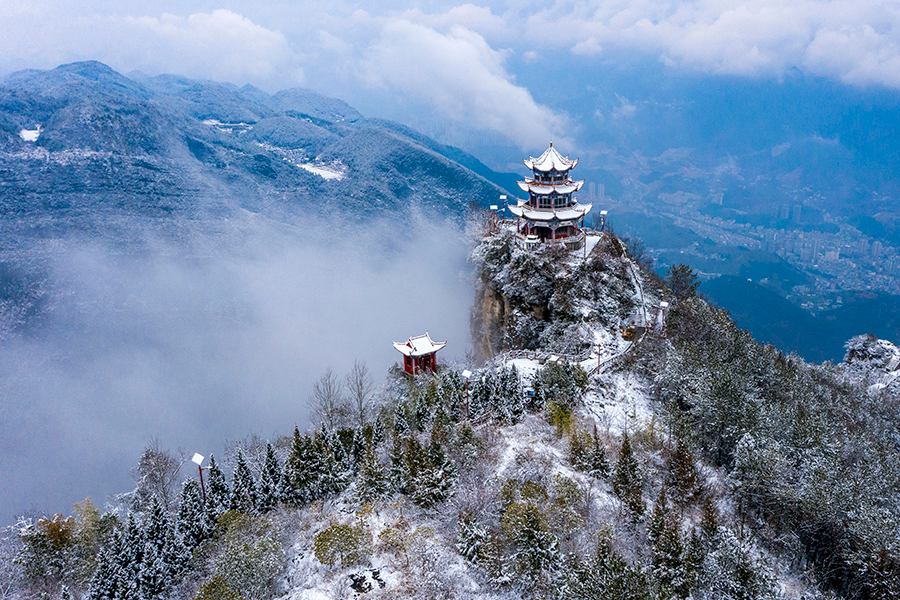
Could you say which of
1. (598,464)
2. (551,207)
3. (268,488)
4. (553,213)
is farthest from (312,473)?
(551,207)

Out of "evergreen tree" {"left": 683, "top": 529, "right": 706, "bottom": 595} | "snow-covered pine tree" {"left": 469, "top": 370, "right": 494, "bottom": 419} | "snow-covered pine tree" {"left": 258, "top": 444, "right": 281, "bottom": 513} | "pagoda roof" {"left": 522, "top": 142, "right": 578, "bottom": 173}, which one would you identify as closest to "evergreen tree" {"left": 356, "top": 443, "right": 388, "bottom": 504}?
"snow-covered pine tree" {"left": 258, "top": 444, "right": 281, "bottom": 513}

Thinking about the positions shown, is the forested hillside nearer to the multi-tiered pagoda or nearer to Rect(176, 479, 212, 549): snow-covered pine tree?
Rect(176, 479, 212, 549): snow-covered pine tree

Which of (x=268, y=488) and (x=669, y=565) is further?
(x=268, y=488)

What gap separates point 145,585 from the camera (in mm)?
18391

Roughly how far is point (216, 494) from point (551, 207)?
137 ft

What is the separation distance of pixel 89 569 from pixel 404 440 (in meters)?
13.5

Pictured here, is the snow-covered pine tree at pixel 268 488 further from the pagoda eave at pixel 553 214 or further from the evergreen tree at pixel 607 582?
the pagoda eave at pixel 553 214

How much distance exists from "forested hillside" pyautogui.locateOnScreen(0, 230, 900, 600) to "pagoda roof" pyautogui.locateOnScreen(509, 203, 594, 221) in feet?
74.2

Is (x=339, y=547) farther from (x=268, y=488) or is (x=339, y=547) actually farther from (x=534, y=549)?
(x=534, y=549)

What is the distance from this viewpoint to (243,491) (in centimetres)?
2255

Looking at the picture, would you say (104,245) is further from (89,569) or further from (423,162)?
(89,569)

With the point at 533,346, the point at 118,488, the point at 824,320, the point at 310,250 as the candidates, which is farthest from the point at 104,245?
the point at 824,320

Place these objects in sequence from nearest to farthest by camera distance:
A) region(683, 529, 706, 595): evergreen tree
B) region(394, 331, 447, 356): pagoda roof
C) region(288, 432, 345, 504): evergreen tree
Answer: region(683, 529, 706, 595): evergreen tree, region(288, 432, 345, 504): evergreen tree, region(394, 331, 447, 356): pagoda roof

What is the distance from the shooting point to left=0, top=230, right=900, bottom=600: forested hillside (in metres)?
17.0
